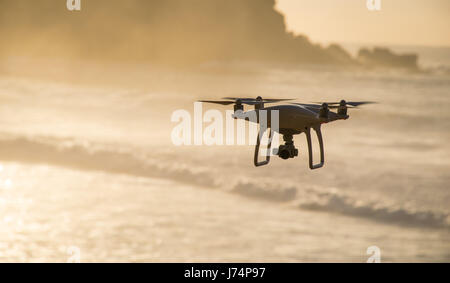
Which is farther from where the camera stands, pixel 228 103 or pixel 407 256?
pixel 407 256

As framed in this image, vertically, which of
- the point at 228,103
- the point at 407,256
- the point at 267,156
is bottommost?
the point at 407,256
